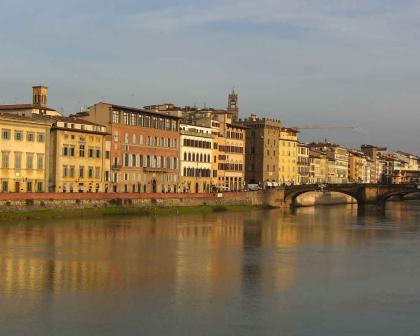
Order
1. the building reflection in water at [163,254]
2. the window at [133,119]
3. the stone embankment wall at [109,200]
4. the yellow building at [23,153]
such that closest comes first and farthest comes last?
the building reflection in water at [163,254]
the stone embankment wall at [109,200]
the yellow building at [23,153]
the window at [133,119]

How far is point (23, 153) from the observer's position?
61.1 meters

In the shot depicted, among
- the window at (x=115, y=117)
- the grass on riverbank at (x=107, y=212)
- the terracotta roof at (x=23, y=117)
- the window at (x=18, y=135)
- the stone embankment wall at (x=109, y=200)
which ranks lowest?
the grass on riverbank at (x=107, y=212)

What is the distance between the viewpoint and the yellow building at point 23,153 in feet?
195

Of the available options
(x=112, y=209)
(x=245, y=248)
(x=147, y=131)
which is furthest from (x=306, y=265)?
(x=147, y=131)

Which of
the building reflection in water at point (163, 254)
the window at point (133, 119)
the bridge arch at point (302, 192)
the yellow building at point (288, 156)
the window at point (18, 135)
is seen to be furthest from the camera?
the yellow building at point (288, 156)

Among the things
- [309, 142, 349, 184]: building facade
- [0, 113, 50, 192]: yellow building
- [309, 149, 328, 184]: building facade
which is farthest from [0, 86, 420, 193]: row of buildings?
[309, 142, 349, 184]: building facade

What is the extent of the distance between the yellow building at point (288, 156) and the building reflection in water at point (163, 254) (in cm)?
5079

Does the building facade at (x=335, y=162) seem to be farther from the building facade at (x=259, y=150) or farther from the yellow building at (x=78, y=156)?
the yellow building at (x=78, y=156)

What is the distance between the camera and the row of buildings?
6197 cm

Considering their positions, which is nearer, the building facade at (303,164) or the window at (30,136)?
the window at (30,136)

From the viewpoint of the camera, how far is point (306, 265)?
112 feet

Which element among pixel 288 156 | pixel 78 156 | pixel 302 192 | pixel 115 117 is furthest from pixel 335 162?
pixel 78 156

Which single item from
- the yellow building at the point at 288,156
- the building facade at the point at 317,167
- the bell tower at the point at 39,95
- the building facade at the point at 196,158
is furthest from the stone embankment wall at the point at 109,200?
the building facade at the point at 317,167

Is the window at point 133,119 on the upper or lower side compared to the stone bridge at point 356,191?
upper
